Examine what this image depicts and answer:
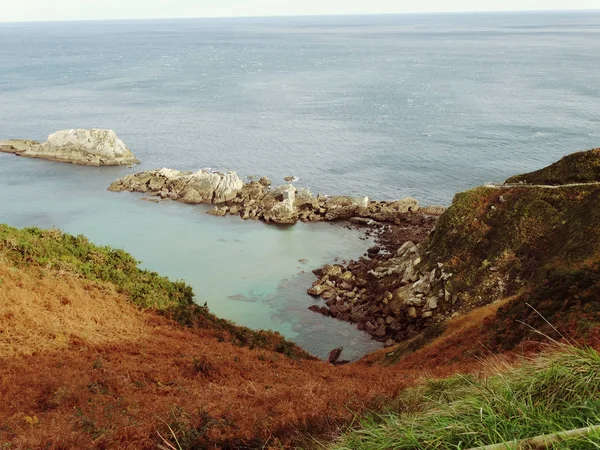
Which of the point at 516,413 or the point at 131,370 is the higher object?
the point at 516,413

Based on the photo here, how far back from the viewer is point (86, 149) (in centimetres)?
9462

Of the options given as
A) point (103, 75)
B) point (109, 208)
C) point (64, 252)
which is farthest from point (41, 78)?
point (64, 252)

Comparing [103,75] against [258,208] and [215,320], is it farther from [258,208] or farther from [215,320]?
[215,320]

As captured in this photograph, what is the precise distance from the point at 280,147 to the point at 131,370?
81508 mm

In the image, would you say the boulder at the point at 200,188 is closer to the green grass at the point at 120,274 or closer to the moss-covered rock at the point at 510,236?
the moss-covered rock at the point at 510,236

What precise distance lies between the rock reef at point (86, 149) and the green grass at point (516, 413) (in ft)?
303

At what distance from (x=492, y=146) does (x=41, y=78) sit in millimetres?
153674

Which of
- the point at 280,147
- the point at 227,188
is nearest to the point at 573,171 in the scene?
the point at 227,188

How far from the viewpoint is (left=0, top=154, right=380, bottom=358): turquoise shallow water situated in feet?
151

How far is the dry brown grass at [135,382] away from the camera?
12.1 metres

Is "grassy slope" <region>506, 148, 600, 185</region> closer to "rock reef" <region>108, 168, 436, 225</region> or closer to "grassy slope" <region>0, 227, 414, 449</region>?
"rock reef" <region>108, 168, 436, 225</region>

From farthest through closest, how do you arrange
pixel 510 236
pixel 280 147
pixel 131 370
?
1. pixel 280 147
2. pixel 510 236
3. pixel 131 370

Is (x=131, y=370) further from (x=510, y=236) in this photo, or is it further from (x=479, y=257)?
(x=510, y=236)

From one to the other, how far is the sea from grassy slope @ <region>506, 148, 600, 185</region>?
68.5 ft
